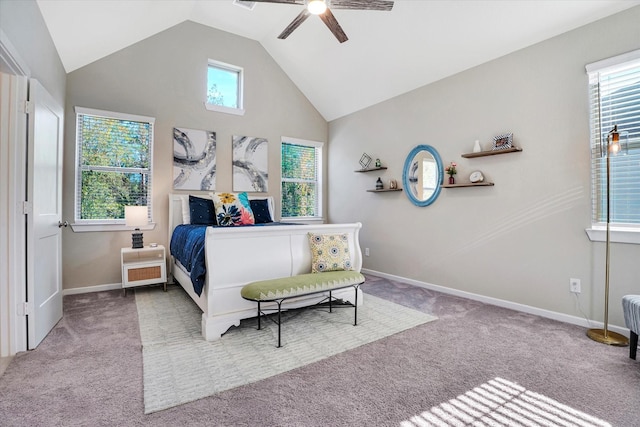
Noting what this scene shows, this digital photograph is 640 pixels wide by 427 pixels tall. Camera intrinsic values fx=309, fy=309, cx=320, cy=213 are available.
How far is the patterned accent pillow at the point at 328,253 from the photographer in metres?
2.89

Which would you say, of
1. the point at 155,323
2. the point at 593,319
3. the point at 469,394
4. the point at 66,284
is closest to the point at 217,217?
the point at 155,323

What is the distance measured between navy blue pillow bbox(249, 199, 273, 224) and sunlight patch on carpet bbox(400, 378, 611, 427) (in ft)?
11.0

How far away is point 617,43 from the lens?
2.57m

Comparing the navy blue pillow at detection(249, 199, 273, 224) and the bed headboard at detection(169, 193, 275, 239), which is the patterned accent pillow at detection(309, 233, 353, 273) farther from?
the bed headboard at detection(169, 193, 275, 239)

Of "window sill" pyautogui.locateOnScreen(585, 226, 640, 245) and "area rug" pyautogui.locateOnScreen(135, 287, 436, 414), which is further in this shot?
"window sill" pyautogui.locateOnScreen(585, 226, 640, 245)

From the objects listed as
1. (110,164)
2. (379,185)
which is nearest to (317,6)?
(379,185)

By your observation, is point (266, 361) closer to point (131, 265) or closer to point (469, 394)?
point (469, 394)

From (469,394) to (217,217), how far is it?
3.30 meters

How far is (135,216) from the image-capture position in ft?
11.9

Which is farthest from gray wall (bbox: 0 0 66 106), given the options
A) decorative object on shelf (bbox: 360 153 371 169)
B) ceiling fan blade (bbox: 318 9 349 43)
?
decorative object on shelf (bbox: 360 153 371 169)

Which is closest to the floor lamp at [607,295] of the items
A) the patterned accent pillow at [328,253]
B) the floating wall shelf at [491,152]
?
the floating wall shelf at [491,152]

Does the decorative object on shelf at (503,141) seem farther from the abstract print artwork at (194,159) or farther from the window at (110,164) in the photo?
the window at (110,164)

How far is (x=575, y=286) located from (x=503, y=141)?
153cm

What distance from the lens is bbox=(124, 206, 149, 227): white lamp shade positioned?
361cm
